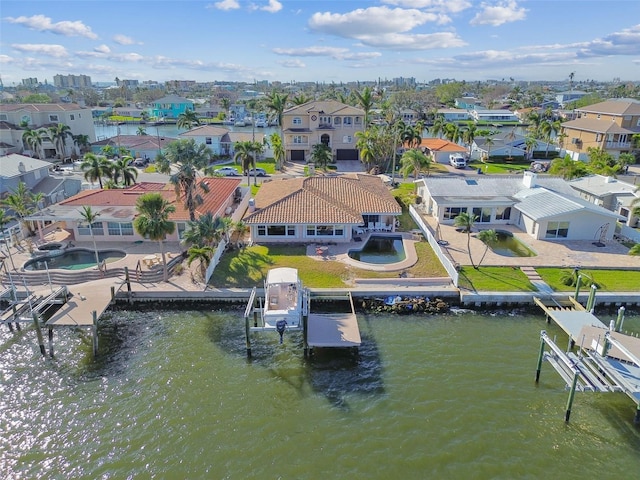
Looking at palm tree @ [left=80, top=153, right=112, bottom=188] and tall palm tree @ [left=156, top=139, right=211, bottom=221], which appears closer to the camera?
tall palm tree @ [left=156, top=139, right=211, bottom=221]

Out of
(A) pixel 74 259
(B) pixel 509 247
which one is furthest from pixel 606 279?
(A) pixel 74 259

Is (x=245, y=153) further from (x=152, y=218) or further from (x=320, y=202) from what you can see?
(x=152, y=218)

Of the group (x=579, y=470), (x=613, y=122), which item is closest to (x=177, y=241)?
(x=579, y=470)

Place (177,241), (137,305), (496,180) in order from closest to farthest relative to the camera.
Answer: (137,305)
(177,241)
(496,180)

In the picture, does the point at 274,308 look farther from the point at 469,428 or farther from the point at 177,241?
the point at 177,241

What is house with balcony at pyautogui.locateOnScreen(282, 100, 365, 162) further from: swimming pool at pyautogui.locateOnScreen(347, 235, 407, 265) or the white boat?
the white boat

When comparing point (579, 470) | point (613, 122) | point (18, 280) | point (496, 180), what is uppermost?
point (613, 122)

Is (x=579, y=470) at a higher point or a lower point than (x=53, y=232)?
lower

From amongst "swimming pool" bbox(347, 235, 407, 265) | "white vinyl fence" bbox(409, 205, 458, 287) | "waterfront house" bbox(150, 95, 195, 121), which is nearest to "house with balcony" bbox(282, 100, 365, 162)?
"white vinyl fence" bbox(409, 205, 458, 287)
